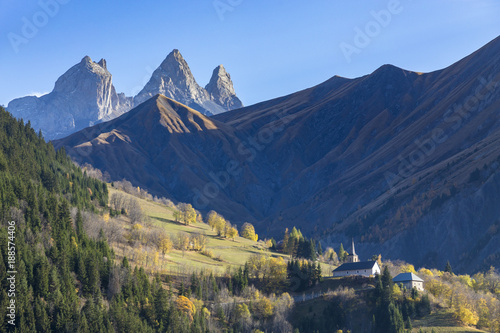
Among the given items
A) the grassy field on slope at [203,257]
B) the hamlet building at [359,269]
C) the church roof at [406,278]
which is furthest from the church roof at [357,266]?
the grassy field on slope at [203,257]

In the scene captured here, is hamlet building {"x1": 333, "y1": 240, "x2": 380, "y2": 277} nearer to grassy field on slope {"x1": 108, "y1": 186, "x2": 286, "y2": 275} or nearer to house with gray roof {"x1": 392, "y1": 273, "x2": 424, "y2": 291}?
house with gray roof {"x1": 392, "y1": 273, "x2": 424, "y2": 291}

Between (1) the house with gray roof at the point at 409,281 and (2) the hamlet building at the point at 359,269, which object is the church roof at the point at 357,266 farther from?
(1) the house with gray roof at the point at 409,281

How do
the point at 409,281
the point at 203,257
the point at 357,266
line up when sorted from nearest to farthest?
1. the point at 409,281
2. the point at 357,266
3. the point at 203,257

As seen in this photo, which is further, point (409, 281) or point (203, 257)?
point (203, 257)

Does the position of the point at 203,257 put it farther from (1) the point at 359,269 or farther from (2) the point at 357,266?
(1) the point at 359,269

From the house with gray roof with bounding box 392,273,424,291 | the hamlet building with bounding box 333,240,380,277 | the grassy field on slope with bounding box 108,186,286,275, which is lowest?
the house with gray roof with bounding box 392,273,424,291

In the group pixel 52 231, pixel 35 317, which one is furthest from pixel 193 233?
pixel 35 317

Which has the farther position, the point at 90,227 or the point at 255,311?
the point at 90,227

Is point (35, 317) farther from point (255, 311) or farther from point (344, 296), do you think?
point (344, 296)

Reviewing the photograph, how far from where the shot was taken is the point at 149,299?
389 feet

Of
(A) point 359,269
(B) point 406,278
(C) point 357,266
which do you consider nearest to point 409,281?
(B) point 406,278

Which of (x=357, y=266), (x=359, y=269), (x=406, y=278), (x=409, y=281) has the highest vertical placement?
(x=357, y=266)

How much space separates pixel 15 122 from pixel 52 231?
→ 191ft

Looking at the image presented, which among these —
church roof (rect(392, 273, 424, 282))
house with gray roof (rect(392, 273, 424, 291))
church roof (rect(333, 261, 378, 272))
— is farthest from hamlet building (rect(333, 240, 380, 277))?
house with gray roof (rect(392, 273, 424, 291))
